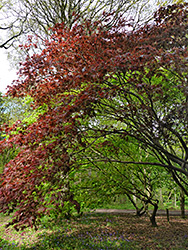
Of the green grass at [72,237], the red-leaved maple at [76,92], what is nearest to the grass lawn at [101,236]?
the green grass at [72,237]

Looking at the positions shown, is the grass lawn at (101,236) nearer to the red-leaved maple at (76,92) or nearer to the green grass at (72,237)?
the green grass at (72,237)

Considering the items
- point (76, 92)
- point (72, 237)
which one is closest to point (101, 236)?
point (72, 237)

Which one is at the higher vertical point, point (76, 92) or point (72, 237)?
point (76, 92)

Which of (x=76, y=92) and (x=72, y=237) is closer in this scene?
(x=76, y=92)

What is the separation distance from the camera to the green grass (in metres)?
3.98

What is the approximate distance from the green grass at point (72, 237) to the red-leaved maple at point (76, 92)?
1458 mm

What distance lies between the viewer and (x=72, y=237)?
14.7 feet

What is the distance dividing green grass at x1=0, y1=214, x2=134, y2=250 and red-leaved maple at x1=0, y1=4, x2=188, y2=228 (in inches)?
57.4

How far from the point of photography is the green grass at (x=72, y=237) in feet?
13.1

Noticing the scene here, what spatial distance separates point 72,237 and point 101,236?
2.06 feet

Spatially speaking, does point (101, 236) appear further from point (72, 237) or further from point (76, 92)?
point (76, 92)

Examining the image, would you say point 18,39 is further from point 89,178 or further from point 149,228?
point 149,228

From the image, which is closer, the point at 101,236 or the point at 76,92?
the point at 76,92

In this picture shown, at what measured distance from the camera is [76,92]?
113 inches
